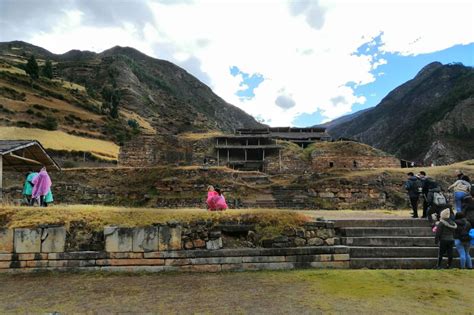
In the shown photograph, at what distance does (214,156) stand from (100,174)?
21.3 meters

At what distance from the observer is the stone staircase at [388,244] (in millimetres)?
8125

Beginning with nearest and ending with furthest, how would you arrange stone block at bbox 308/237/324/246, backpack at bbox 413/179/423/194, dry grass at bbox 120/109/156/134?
1. stone block at bbox 308/237/324/246
2. backpack at bbox 413/179/423/194
3. dry grass at bbox 120/109/156/134

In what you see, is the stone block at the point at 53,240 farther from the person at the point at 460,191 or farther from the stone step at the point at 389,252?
the person at the point at 460,191

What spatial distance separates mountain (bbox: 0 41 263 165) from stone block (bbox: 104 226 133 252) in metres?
33.8

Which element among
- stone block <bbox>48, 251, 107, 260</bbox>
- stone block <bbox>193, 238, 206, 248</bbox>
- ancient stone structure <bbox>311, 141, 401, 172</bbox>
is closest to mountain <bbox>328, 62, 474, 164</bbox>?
ancient stone structure <bbox>311, 141, 401, 172</bbox>

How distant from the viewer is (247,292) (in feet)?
21.2

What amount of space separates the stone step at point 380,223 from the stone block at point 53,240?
6.13 metres

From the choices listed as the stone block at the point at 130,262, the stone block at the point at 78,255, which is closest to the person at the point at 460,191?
the stone block at the point at 130,262

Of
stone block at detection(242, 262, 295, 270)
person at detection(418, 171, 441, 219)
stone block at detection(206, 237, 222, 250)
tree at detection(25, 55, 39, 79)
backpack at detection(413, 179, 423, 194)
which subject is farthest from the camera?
tree at detection(25, 55, 39, 79)

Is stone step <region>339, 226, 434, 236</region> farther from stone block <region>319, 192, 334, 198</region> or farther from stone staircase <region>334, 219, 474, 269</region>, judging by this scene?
stone block <region>319, 192, 334, 198</region>

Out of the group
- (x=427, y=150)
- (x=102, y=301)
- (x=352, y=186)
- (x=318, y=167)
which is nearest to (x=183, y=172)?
(x=352, y=186)

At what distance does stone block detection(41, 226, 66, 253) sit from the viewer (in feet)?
25.4

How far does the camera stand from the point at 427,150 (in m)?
76.0

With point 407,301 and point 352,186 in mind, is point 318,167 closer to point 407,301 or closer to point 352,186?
point 352,186
